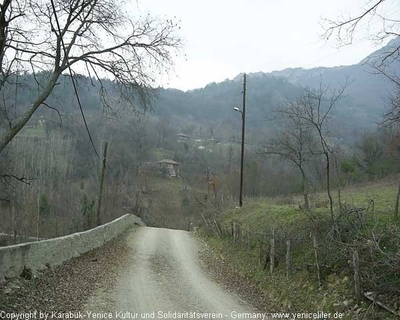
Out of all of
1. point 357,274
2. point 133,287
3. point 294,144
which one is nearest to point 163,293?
point 133,287

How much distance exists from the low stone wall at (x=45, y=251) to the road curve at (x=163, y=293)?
70.7 inches

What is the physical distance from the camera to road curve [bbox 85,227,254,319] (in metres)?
9.03

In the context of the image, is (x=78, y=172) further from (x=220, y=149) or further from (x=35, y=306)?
(x=35, y=306)

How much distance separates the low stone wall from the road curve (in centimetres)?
179

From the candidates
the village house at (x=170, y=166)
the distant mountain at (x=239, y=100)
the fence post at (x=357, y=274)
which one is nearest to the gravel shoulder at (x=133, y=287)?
→ the fence post at (x=357, y=274)

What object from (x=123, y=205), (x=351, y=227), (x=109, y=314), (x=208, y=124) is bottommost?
(x=123, y=205)

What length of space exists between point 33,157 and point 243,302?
4724 centimetres

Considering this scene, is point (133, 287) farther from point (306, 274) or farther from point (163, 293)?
point (306, 274)

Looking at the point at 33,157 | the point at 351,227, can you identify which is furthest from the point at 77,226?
the point at 351,227

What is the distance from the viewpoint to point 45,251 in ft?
36.6

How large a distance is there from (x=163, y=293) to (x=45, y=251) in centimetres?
347

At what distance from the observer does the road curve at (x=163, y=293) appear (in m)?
9.03

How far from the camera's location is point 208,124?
340 feet

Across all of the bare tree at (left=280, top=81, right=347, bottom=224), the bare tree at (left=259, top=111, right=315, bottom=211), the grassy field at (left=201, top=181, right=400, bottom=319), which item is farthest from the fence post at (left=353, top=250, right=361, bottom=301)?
the bare tree at (left=259, top=111, right=315, bottom=211)
